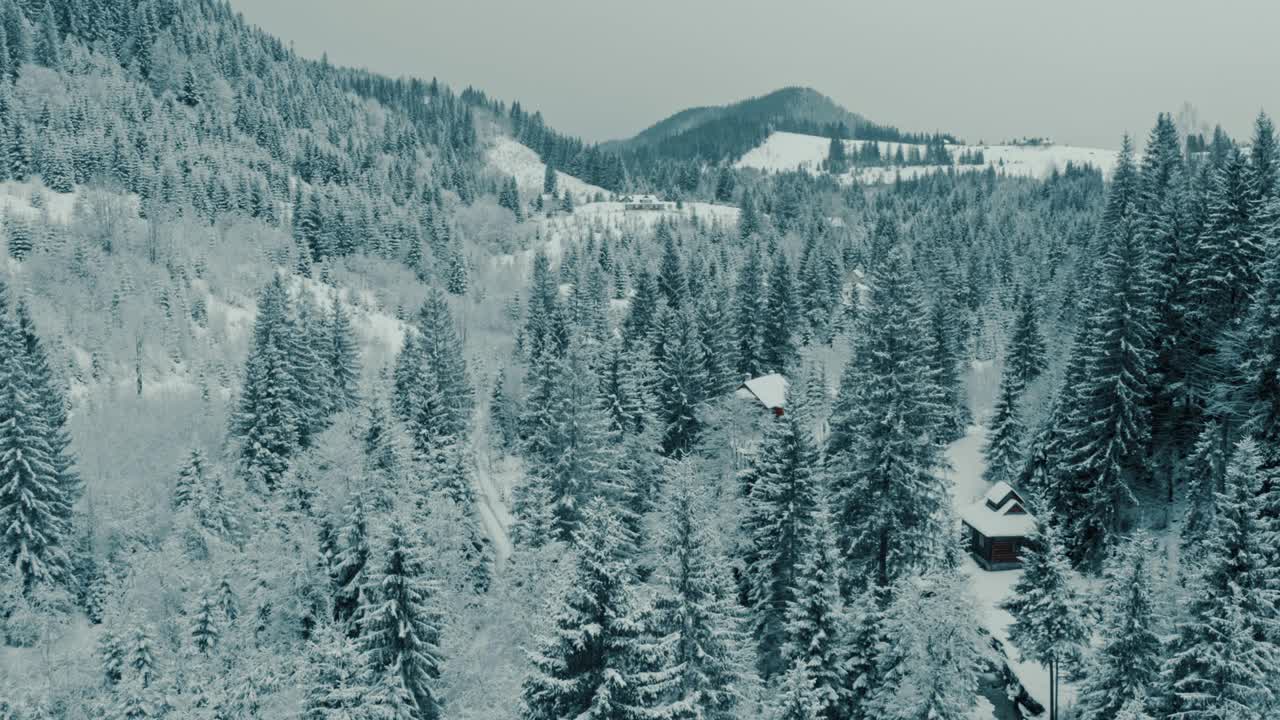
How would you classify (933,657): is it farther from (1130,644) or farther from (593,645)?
(593,645)

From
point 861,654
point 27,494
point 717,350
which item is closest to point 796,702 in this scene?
point 861,654

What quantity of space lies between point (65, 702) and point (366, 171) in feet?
505

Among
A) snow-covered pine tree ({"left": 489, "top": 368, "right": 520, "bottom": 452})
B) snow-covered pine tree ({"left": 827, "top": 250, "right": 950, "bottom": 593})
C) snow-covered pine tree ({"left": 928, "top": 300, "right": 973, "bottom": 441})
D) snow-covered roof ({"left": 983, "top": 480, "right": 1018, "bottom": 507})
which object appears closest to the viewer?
snow-covered pine tree ({"left": 827, "top": 250, "right": 950, "bottom": 593})

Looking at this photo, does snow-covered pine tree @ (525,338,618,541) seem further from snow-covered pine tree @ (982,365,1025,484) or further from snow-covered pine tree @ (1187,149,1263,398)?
snow-covered pine tree @ (1187,149,1263,398)

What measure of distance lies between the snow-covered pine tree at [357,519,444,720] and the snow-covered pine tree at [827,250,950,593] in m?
14.1

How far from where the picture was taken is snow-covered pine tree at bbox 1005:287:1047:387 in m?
57.8

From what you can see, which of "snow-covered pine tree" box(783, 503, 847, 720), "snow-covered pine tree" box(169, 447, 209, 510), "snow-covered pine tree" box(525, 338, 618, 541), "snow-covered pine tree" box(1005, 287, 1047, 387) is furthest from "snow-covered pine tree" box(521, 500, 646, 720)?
"snow-covered pine tree" box(1005, 287, 1047, 387)

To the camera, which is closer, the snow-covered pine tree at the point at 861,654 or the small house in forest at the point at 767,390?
the snow-covered pine tree at the point at 861,654

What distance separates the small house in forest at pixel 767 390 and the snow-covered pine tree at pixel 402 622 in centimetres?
3446

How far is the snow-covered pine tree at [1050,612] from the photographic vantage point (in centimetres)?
2402

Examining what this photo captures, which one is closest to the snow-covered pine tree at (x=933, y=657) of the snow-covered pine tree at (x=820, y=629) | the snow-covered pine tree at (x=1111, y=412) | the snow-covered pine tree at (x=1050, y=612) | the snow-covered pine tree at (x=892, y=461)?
the snow-covered pine tree at (x=820, y=629)

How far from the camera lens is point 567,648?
13.6m

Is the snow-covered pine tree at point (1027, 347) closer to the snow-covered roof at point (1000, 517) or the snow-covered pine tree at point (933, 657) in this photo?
the snow-covered roof at point (1000, 517)

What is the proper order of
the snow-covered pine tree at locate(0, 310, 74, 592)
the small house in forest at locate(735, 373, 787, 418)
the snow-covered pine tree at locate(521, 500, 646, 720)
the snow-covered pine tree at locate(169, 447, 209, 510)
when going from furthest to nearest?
the small house in forest at locate(735, 373, 787, 418), the snow-covered pine tree at locate(169, 447, 209, 510), the snow-covered pine tree at locate(0, 310, 74, 592), the snow-covered pine tree at locate(521, 500, 646, 720)
